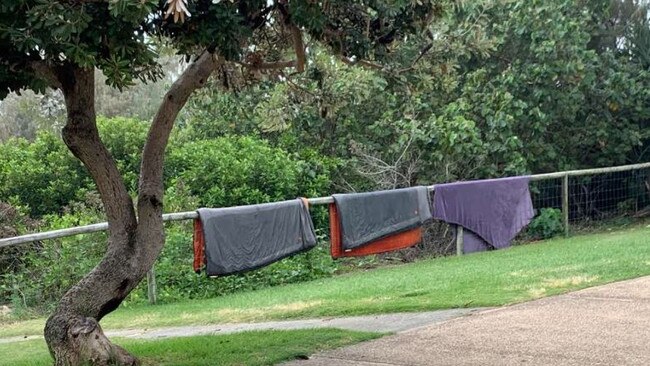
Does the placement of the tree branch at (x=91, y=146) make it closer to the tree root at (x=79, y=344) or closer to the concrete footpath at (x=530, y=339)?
the tree root at (x=79, y=344)

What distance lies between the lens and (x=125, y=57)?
520cm

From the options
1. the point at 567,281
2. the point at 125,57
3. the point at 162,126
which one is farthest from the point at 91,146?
the point at 567,281

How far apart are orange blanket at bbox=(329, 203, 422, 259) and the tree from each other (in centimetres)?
525

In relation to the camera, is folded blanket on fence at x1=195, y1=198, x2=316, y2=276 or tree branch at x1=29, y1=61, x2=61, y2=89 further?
folded blanket on fence at x1=195, y1=198, x2=316, y2=276

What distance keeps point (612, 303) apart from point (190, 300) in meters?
6.13

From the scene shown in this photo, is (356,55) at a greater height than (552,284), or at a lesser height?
greater

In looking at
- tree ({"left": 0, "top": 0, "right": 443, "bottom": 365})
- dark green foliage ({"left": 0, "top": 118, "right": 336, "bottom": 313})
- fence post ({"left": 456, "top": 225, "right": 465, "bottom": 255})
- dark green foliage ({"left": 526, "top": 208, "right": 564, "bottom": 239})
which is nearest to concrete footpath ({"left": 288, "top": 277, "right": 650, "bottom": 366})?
tree ({"left": 0, "top": 0, "right": 443, "bottom": 365})

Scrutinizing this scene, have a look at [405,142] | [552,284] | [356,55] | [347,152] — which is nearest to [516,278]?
[552,284]

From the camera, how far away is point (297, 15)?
600cm

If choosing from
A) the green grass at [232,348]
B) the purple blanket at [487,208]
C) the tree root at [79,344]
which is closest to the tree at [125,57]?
the tree root at [79,344]

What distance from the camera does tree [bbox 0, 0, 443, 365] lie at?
485 centimetres

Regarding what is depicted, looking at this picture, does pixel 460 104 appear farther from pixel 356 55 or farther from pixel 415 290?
pixel 356 55

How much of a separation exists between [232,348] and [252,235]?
4.96 meters

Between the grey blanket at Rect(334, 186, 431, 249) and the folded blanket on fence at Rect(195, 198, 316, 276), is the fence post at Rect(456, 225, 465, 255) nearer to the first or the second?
the grey blanket at Rect(334, 186, 431, 249)
